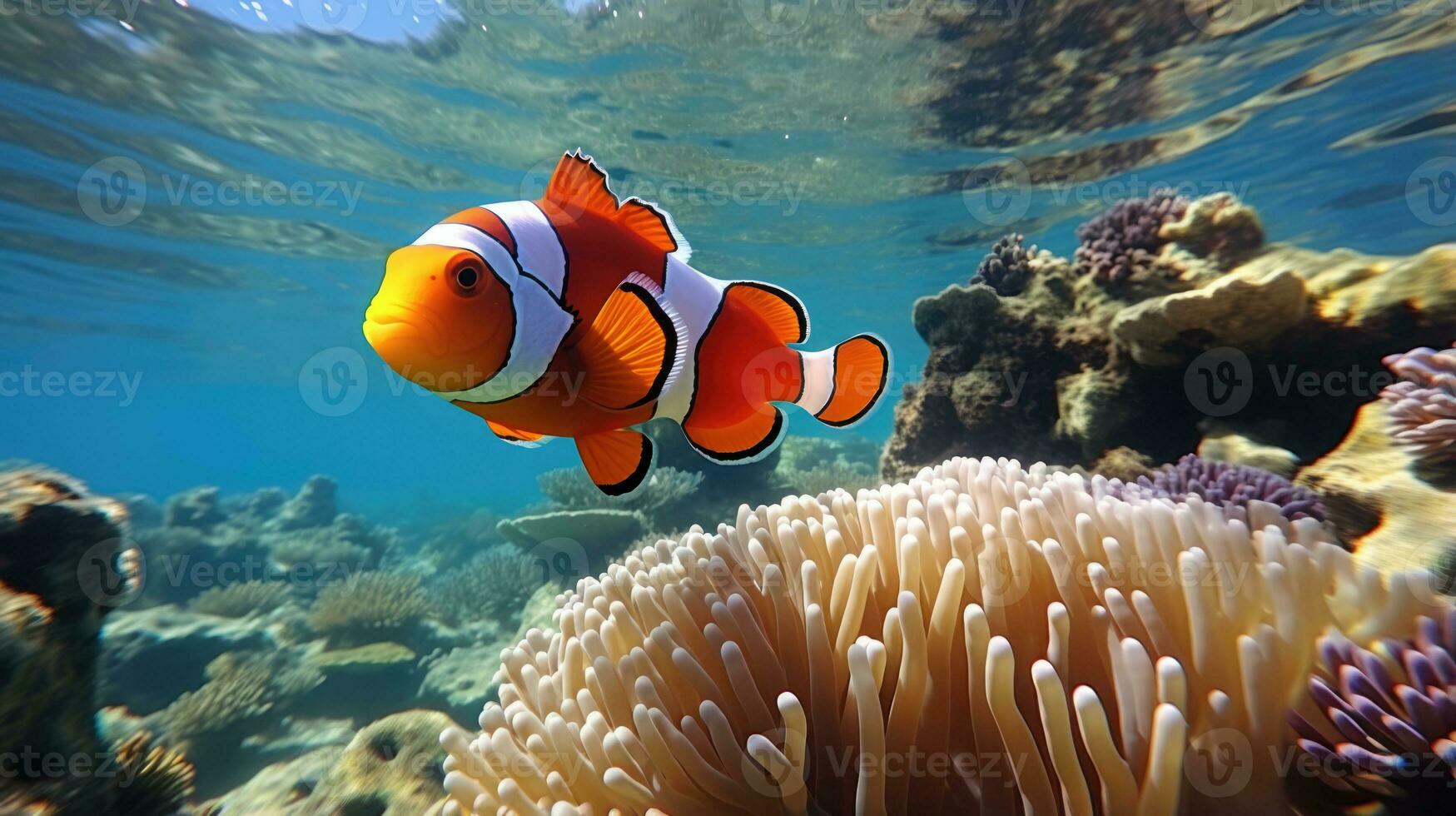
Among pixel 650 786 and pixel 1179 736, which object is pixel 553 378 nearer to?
pixel 650 786

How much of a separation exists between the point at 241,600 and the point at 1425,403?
45.1 ft

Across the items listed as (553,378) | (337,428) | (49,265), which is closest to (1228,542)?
(553,378)

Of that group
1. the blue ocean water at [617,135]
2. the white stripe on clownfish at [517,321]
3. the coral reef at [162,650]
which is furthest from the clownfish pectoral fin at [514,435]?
the blue ocean water at [617,135]

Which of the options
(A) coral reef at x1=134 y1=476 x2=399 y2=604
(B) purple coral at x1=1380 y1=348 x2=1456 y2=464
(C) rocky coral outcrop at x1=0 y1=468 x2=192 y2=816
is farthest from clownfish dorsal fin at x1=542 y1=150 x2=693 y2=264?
(A) coral reef at x1=134 y1=476 x2=399 y2=604

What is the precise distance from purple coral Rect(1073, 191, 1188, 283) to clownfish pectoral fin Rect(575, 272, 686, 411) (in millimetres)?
4186

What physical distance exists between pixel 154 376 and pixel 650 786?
53836 millimetres

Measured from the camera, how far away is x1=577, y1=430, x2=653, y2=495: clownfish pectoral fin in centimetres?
137

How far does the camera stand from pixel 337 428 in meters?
117

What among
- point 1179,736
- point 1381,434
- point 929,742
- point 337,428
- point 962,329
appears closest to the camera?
point 1179,736

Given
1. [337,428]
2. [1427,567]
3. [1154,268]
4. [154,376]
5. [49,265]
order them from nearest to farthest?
1. [1427,567]
2. [1154,268]
3. [49,265]
4. [154,376]
5. [337,428]

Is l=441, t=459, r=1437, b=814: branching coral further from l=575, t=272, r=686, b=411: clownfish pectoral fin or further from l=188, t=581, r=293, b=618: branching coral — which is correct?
l=188, t=581, r=293, b=618: branching coral

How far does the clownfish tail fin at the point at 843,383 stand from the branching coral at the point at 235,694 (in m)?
7.56

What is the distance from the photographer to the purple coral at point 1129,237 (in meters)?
4.21

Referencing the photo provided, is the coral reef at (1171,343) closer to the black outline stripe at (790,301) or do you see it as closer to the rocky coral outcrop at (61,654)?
the black outline stripe at (790,301)
